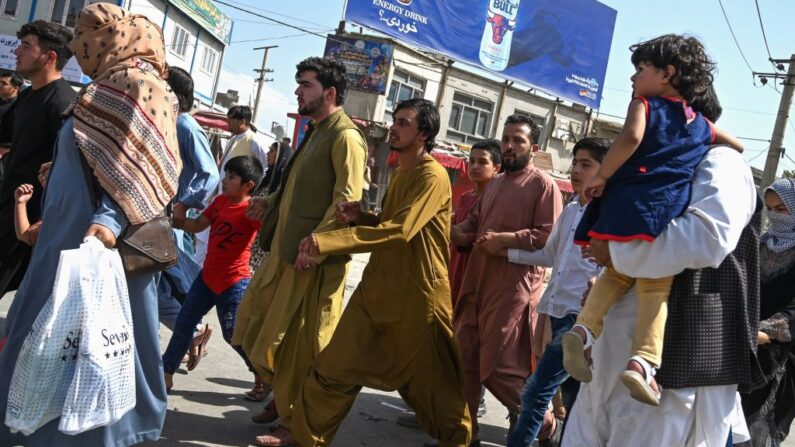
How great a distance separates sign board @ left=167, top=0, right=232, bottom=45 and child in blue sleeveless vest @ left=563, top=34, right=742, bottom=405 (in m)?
29.7

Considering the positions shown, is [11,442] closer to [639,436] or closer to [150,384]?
[150,384]

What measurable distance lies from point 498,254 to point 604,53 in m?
29.5

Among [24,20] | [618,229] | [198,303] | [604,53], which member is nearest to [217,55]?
[24,20]

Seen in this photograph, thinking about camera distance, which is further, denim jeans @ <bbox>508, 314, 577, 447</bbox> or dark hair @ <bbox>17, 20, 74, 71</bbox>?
dark hair @ <bbox>17, 20, 74, 71</bbox>

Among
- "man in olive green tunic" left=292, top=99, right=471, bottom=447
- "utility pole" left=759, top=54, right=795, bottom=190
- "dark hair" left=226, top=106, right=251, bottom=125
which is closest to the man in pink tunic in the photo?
"man in olive green tunic" left=292, top=99, right=471, bottom=447

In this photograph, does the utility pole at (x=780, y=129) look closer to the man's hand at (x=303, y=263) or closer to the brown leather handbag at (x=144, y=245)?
the man's hand at (x=303, y=263)

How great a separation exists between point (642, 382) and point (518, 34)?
28.1 m

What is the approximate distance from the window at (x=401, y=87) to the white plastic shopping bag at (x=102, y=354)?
25190mm

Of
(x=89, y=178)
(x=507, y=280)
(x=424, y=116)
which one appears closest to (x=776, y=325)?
(x=507, y=280)

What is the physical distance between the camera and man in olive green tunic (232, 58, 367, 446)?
3865 millimetres

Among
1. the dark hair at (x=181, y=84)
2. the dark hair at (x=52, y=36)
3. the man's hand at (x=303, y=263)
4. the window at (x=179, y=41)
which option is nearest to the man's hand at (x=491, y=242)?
the man's hand at (x=303, y=263)

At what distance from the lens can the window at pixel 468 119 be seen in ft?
100

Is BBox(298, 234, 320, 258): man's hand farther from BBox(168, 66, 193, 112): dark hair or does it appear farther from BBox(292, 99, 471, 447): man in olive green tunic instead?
BBox(168, 66, 193, 112): dark hair

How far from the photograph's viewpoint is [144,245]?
2969 millimetres
